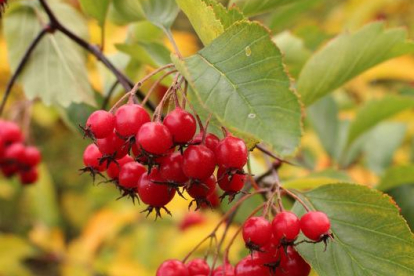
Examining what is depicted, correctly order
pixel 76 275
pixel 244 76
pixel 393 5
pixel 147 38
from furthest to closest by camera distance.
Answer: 1. pixel 393 5
2. pixel 76 275
3. pixel 147 38
4. pixel 244 76

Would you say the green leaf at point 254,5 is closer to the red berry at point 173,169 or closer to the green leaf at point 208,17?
the green leaf at point 208,17

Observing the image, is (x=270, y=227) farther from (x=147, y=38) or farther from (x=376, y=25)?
(x=147, y=38)

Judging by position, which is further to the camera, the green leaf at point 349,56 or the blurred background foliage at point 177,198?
the blurred background foliage at point 177,198

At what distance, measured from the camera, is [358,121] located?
177 cm

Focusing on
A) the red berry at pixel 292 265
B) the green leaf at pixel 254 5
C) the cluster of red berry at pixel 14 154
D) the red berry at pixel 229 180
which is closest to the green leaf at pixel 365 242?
the red berry at pixel 292 265

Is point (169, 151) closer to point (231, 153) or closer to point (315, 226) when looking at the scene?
point (231, 153)

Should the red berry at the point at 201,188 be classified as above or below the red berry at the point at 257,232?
above

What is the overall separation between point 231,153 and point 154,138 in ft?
0.38

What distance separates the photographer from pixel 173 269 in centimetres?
100

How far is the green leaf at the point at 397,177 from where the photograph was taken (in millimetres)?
1396

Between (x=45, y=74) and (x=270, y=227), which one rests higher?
(x=45, y=74)

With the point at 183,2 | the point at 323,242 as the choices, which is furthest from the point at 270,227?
the point at 183,2

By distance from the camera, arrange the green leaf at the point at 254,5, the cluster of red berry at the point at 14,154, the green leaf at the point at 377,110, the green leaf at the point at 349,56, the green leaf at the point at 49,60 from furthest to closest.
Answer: the cluster of red berry at the point at 14,154 → the green leaf at the point at 377,110 → the green leaf at the point at 49,60 → the green leaf at the point at 349,56 → the green leaf at the point at 254,5

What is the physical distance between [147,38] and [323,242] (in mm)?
806
